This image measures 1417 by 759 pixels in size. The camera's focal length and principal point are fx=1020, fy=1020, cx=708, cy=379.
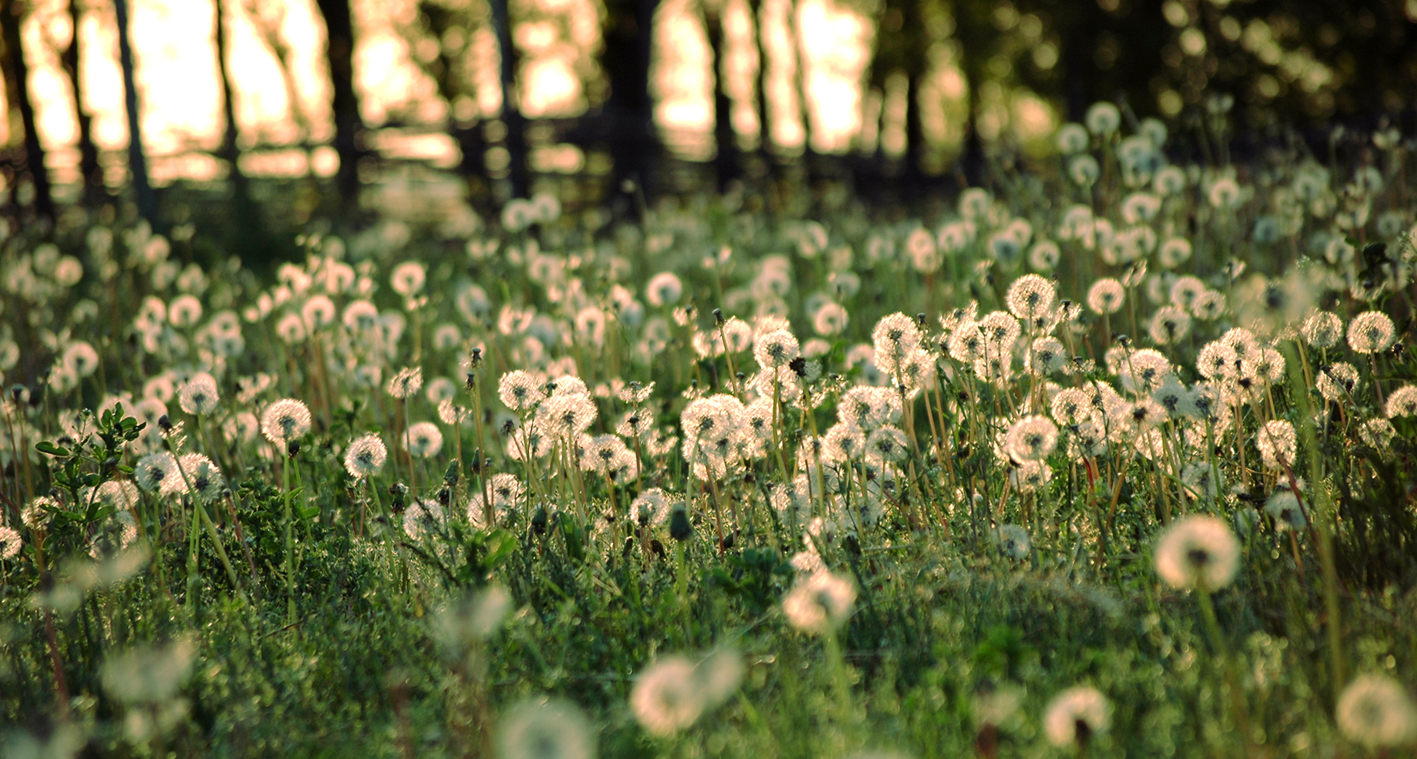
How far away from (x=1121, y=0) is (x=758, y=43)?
286 inches

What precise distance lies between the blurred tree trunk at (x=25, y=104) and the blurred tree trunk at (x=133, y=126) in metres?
3.87

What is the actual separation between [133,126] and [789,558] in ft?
27.8

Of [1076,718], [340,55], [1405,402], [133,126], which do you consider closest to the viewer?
[1076,718]

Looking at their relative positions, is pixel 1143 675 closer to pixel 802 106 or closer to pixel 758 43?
pixel 802 106

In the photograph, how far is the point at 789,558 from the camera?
2451mm

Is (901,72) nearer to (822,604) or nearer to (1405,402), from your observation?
(1405,402)

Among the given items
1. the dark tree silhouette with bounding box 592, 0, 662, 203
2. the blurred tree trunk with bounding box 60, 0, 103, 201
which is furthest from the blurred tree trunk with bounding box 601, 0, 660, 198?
the blurred tree trunk with bounding box 60, 0, 103, 201

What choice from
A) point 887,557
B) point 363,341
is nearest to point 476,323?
point 363,341

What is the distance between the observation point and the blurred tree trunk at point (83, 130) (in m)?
12.8

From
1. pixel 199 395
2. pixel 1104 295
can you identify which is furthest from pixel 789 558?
pixel 199 395

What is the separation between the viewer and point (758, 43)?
21.8 m

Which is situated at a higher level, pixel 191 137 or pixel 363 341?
pixel 191 137

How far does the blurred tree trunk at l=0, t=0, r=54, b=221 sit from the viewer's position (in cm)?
1266

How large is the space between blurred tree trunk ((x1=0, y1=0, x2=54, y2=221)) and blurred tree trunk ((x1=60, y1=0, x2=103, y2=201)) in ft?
1.44
